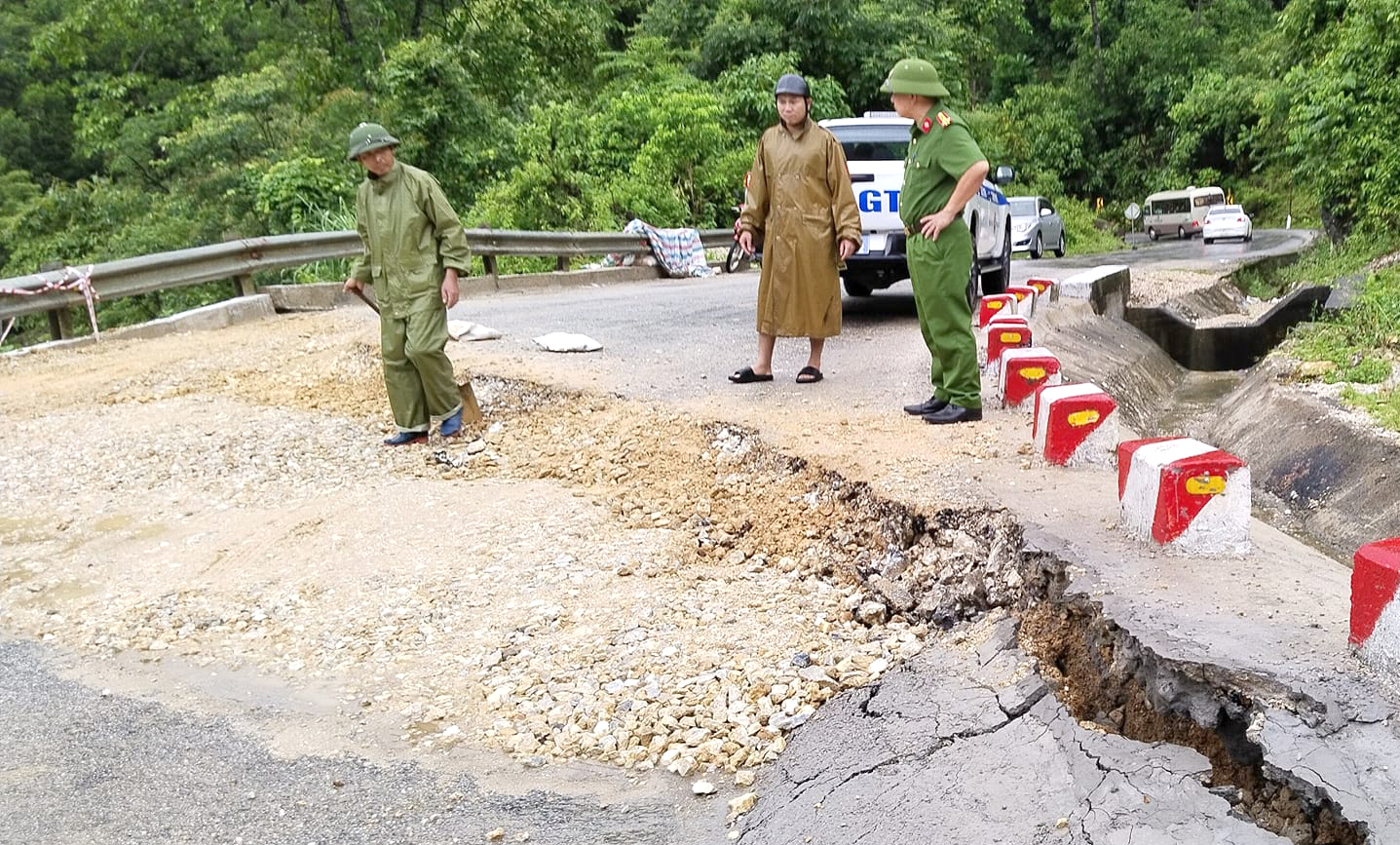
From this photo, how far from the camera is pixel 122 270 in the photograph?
9.70 metres

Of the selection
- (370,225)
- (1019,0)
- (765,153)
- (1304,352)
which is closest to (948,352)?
(765,153)

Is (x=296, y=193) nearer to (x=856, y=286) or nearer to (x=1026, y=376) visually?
(x=856, y=286)

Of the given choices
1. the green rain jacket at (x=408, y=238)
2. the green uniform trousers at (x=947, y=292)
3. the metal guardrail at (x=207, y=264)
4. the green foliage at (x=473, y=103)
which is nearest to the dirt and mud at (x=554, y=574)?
the green uniform trousers at (x=947, y=292)

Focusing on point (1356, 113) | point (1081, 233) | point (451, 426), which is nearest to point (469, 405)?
point (451, 426)

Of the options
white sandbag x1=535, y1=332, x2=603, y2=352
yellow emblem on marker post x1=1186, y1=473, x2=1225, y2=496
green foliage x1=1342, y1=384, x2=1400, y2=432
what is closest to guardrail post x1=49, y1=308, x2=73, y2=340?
white sandbag x1=535, y1=332, x2=603, y2=352

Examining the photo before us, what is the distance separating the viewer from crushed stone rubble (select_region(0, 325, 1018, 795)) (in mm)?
3504

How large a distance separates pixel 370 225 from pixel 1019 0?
135ft

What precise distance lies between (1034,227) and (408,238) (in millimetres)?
19236

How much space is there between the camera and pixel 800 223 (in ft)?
22.2

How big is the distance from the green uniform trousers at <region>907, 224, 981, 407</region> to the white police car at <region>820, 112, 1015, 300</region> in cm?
376

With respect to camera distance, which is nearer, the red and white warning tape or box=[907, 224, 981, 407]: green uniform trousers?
box=[907, 224, 981, 407]: green uniform trousers

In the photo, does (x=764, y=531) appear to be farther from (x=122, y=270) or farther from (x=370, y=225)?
(x=122, y=270)

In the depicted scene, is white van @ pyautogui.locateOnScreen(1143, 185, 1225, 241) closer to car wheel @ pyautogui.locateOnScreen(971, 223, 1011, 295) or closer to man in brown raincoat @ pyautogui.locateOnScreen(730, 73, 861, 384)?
car wheel @ pyautogui.locateOnScreen(971, 223, 1011, 295)

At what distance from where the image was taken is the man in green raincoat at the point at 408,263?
638cm
